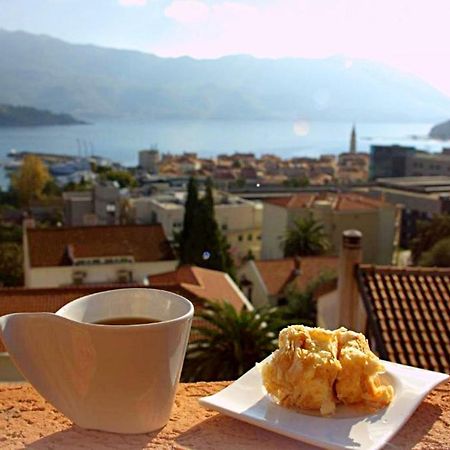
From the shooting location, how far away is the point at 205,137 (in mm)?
119938

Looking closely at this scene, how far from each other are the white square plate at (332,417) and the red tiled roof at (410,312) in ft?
10.8

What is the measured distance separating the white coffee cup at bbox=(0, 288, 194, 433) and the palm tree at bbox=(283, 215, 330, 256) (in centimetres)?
2258

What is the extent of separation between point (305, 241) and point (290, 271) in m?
5.35

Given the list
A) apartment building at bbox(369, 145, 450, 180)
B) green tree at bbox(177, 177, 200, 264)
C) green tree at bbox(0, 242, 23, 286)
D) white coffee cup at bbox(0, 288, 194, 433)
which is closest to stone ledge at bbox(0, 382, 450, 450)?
white coffee cup at bbox(0, 288, 194, 433)

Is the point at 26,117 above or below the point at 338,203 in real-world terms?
above


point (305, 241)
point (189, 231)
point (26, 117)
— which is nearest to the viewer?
point (189, 231)

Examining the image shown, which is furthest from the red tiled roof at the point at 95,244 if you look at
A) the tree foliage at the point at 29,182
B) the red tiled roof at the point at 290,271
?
the tree foliage at the point at 29,182

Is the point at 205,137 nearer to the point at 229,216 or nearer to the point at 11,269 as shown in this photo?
the point at 229,216

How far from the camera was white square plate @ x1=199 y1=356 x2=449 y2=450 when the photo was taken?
2.43 ft

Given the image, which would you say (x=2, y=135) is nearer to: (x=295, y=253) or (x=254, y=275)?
(x=295, y=253)

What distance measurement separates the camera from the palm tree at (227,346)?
6215 millimetres

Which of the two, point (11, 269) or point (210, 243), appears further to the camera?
point (11, 269)

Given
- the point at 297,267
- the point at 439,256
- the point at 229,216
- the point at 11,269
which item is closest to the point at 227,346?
the point at 297,267

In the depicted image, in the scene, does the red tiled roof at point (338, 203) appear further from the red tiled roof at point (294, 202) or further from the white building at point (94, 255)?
the white building at point (94, 255)
